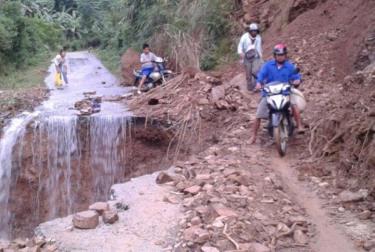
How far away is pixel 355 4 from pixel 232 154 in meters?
5.71

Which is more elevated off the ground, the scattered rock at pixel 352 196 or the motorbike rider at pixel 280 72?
the motorbike rider at pixel 280 72

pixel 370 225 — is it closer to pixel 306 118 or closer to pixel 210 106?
pixel 306 118

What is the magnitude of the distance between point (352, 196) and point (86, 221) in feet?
9.88

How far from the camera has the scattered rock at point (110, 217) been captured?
6027 mm

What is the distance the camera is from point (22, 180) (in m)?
10.8

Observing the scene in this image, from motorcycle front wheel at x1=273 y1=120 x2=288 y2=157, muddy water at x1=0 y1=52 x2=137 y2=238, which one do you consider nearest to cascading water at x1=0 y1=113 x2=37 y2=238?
muddy water at x1=0 y1=52 x2=137 y2=238

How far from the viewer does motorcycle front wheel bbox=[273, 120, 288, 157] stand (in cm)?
788

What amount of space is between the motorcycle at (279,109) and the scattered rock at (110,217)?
9.40ft

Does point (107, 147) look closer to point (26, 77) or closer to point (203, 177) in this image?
point (203, 177)

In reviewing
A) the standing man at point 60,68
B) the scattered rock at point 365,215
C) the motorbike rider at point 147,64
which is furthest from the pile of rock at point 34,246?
the standing man at point 60,68

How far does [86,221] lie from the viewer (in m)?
5.89

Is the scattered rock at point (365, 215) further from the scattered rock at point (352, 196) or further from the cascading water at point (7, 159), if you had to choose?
the cascading water at point (7, 159)

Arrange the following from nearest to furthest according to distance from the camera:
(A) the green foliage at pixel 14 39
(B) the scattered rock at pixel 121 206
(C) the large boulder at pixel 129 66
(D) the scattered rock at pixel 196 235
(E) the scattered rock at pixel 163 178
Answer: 1. (D) the scattered rock at pixel 196 235
2. (B) the scattered rock at pixel 121 206
3. (E) the scattered rock at pixel 163 178
4. (C) the large boulder at pixel 129 66
5. (A) the green foliage at pixel 14 39

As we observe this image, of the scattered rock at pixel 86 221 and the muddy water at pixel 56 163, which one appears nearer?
the scattered rock at pixel 86 221
